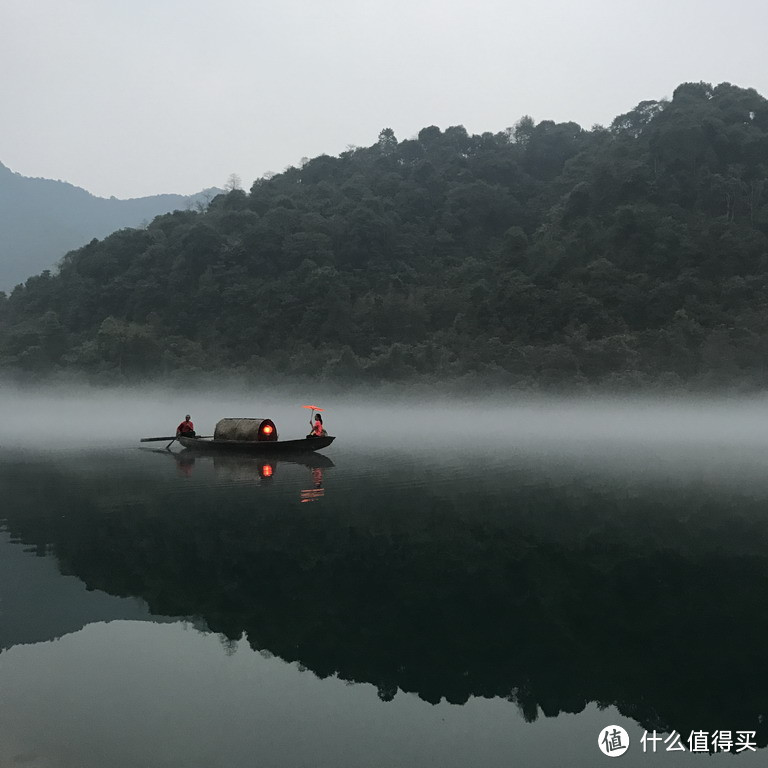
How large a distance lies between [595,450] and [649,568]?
35.3m

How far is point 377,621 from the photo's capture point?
14.2 m

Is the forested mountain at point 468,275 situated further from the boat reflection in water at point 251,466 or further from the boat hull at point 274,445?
the boat hull at point 274,445

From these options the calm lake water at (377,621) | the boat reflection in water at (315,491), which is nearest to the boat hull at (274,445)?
the boat reflection in water at (315,491)

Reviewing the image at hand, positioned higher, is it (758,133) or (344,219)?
(758,133)

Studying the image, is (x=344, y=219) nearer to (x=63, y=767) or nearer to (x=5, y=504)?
(x=5, y=504)

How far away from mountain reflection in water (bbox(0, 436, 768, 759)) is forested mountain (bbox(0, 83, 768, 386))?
74.1 metres

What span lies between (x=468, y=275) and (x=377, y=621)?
121m

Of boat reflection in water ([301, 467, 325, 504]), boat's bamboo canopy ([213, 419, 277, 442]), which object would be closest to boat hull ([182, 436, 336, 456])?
boat's bamboo canopy ([213, 419, 277, 442])

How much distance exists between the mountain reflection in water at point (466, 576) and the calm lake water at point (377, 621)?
2.9 inches

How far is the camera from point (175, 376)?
121m

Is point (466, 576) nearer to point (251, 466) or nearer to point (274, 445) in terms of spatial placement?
point (274, 445)

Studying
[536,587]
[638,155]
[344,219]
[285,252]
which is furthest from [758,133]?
[536,587]

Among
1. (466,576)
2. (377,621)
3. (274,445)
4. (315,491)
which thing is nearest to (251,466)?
(274,445)

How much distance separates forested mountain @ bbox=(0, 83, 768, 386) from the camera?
105 metres
